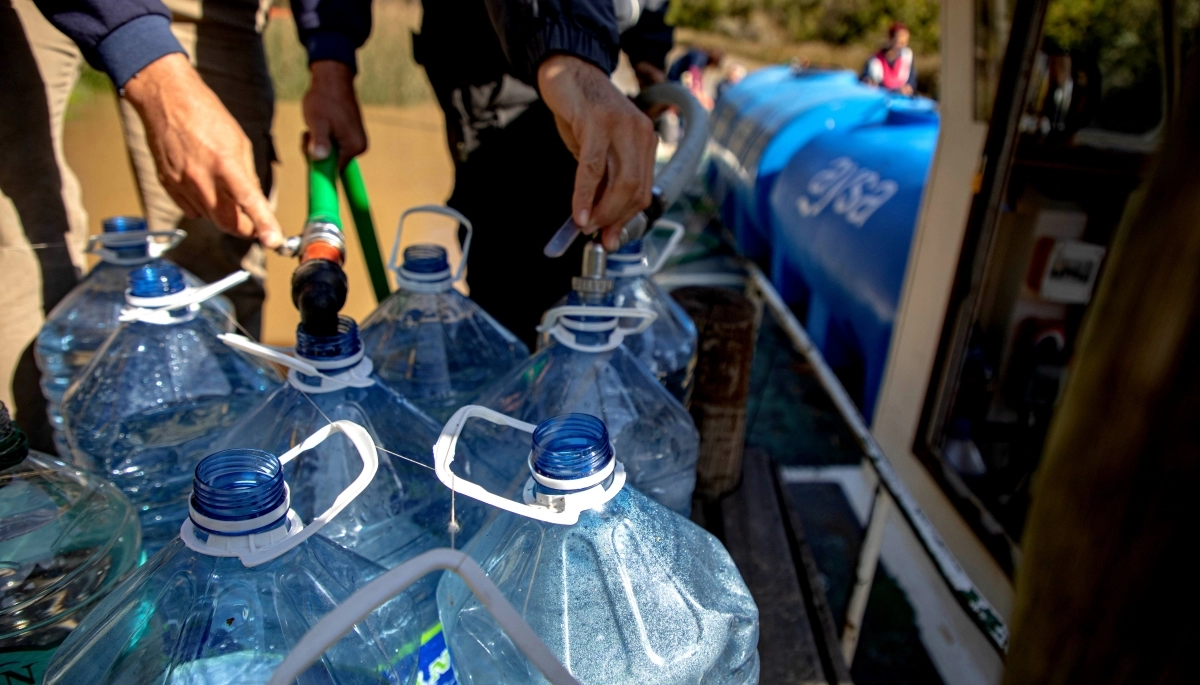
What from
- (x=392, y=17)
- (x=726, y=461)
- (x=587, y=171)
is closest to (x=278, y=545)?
(x=587, y=171)

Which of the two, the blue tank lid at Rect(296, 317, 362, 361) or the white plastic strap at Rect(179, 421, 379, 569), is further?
the blue tank lid at Rect(296, 317, 362, 361)

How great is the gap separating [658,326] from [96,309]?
1314mm

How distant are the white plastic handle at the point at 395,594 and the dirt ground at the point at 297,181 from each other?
11.1ft

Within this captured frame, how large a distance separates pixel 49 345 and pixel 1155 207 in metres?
2.04

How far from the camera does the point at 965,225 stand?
213cm

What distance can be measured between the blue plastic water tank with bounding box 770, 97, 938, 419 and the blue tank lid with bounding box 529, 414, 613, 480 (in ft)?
7.47

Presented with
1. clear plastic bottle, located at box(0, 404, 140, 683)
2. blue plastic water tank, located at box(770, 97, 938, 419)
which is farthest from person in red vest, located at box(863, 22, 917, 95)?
clear plastic bottle, located at box(0, 404, 140, 683)

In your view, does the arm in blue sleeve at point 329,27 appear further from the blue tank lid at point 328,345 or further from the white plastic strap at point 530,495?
the white plastic strap at point 530,495

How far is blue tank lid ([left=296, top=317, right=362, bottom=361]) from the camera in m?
0.94

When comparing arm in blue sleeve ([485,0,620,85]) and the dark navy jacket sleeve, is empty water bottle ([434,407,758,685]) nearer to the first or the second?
arm in blue sleeve ([485,0,620,85])

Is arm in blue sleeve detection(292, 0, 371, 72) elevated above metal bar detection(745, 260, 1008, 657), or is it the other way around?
arm in blue sleeve detection(292, 0, 371, 72)

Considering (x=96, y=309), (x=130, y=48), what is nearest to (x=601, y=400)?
(x=130, y=48)

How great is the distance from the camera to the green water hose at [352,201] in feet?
4.31

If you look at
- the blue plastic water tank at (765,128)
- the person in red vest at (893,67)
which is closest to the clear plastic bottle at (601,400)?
the blue plastic water tank at (765,128)
